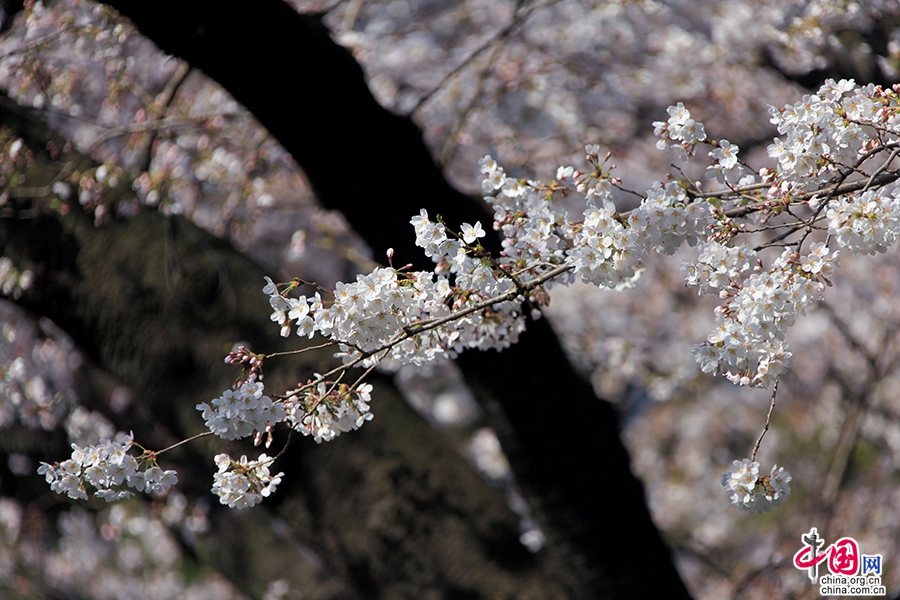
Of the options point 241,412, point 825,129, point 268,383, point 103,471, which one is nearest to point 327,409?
point 241,412

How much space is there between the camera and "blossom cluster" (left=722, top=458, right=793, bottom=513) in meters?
1.50

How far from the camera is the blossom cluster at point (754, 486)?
150 centimetres

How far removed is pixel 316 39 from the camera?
205cm

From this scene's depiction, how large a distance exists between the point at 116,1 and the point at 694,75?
13.6 feet

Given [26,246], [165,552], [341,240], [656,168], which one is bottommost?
[165,552]

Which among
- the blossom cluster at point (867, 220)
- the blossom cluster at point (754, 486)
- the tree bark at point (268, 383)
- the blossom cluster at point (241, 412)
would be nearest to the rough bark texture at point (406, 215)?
the tree bark at point (268, 383)

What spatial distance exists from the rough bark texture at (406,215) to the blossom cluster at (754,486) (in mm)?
1031

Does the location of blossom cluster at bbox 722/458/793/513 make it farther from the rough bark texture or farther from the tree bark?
the tree bark

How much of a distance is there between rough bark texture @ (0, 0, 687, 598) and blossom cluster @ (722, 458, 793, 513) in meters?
1.03

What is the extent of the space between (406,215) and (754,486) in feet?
4.41

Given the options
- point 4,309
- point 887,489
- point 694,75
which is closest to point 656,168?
point 694,75

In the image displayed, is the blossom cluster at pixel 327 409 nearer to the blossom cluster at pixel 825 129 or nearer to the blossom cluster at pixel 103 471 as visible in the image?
the blossom cluster at pixel 103 471

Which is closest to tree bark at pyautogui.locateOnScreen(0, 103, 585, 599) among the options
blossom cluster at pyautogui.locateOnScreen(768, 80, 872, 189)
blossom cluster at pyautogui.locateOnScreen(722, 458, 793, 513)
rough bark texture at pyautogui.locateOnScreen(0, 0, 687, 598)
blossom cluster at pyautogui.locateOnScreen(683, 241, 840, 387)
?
rough bark texture at pyautogui.locateOnScreen(0, 0, 687, 598)

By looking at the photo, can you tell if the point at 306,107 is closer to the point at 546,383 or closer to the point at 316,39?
the point at 316,39
